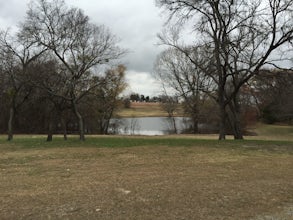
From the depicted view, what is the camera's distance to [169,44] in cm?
2173

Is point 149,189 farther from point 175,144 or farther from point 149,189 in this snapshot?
point 175,144

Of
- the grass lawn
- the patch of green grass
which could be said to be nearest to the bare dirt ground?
the grass lawn

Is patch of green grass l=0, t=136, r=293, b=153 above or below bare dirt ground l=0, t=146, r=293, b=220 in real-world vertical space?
above

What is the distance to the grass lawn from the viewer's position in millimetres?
4965

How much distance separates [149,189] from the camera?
6242mm

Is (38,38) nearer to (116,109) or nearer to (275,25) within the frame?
(275,25)

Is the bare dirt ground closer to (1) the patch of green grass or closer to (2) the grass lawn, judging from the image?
(2) the grass lawn

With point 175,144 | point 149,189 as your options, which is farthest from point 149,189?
point 175,144

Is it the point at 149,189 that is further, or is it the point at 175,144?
the point at 175,144

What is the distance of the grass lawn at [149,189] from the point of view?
4.96 metres

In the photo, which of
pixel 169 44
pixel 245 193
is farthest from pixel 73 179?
pixel 169 44

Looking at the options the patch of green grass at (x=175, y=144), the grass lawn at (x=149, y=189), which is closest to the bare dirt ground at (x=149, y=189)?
the grass lawn at (x=149, y=189)

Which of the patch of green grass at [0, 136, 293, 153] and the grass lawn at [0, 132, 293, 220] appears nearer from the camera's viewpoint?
the grass lawn at [0, 132, 293, 220]

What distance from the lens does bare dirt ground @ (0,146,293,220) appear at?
4.96 metres
